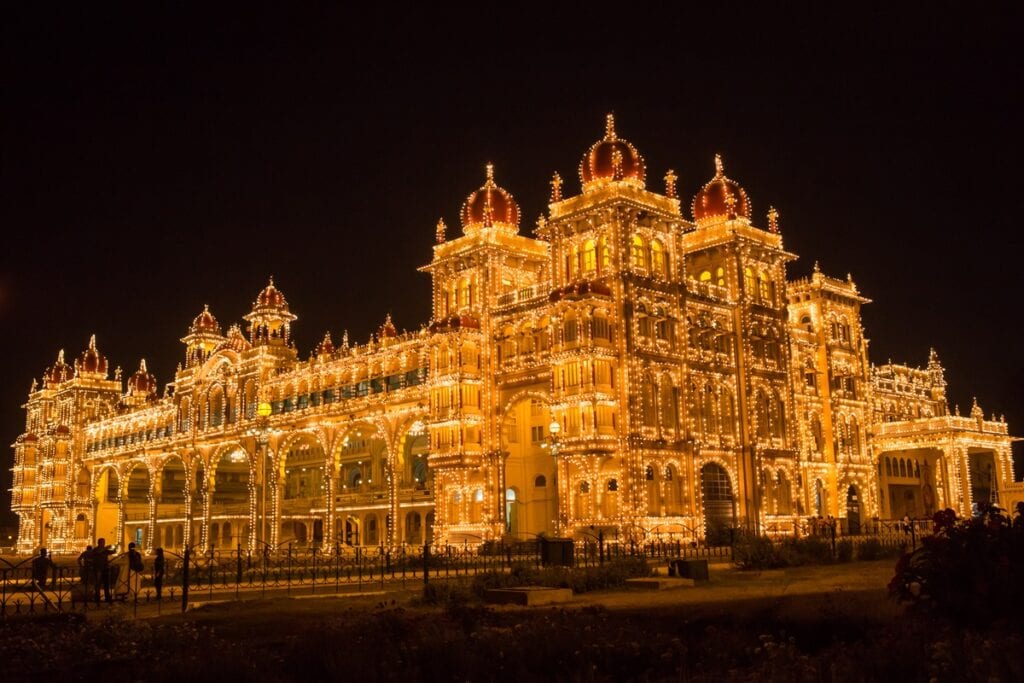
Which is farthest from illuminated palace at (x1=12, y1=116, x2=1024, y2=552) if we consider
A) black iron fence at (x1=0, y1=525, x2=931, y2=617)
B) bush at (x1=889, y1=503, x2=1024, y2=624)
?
bush at (x1=889, y1=503, x2=1024, y2=624)

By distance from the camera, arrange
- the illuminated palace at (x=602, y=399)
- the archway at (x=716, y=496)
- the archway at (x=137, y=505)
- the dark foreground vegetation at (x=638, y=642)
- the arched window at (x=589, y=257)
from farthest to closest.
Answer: the archway at (x=137, y=505) → the archway at (x=716, y=496) → the arched window at (x=589, y=257) → the illuminated palace at (x=602, y=399) → the dark foreground vegetation at (x=638, y=642)

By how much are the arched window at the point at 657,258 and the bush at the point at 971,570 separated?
3854 centimetres

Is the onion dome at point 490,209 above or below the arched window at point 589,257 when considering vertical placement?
above

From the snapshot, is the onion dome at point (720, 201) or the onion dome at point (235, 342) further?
the onion dome at point (235, 342)

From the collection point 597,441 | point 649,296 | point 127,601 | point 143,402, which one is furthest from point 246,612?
point 143,402

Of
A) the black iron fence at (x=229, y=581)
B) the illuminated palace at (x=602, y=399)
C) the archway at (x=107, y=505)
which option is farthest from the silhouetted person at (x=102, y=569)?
the archway at (x=107, y=505)

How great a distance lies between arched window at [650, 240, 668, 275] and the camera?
168 feet

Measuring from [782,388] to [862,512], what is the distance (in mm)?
14817

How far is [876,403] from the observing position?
7206 cm

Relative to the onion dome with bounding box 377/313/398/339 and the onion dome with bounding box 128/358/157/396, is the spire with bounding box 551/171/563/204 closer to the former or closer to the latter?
the onion dome with bounding box 377/313/398/339

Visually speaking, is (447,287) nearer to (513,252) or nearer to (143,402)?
(513,252)

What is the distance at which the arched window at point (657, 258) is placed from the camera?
168 ft

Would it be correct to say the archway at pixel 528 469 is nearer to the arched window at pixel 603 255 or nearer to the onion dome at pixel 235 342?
the arched window at pixel 603 255

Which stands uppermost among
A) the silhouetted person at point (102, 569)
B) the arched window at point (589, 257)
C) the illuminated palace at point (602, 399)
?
the arched window at point (589, 257)
